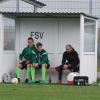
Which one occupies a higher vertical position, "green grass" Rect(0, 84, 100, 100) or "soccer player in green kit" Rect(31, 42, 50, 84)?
"soccer player in green kit" Rect(31, 42, 50, 84)

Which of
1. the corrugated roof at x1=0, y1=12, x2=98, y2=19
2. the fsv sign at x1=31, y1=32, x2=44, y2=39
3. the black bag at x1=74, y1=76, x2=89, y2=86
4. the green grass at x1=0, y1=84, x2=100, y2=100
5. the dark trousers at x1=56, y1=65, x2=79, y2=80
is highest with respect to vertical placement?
the corrugated roof at x1=0, y1=12, x2=98, y2=19

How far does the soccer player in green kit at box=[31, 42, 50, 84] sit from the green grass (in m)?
1.99

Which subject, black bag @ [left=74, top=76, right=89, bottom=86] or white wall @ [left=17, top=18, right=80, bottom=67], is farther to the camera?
white wall @ [left=17, top=18, right=80, bottom=67]

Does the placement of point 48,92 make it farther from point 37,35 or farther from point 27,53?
point 37,35

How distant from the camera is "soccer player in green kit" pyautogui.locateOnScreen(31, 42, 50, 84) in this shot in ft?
64.5

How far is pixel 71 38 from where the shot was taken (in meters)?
20.7

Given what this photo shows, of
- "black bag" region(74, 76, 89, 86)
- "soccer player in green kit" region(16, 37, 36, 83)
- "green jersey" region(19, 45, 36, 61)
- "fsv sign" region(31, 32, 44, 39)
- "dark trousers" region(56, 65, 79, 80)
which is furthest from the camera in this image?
"fsv sign" region(31, 32, 44, 39)

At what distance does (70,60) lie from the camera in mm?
19594

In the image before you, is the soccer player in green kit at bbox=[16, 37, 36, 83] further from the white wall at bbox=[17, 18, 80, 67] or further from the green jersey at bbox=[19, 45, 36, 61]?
the white wall at bbox=[17, 18, 80, 67]

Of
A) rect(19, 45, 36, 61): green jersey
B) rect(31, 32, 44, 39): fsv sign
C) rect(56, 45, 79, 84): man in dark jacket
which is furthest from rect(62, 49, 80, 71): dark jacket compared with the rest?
rect(31, 32, 44, 39): fsv sign

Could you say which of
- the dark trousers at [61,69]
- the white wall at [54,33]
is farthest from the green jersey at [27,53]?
the dark trousers at [61,69]

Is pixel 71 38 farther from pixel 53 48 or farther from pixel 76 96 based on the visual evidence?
pixel 76 96

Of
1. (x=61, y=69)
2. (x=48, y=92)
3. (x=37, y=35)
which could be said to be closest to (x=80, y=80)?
(x=61, y=69)

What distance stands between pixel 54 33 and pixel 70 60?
163 cm
